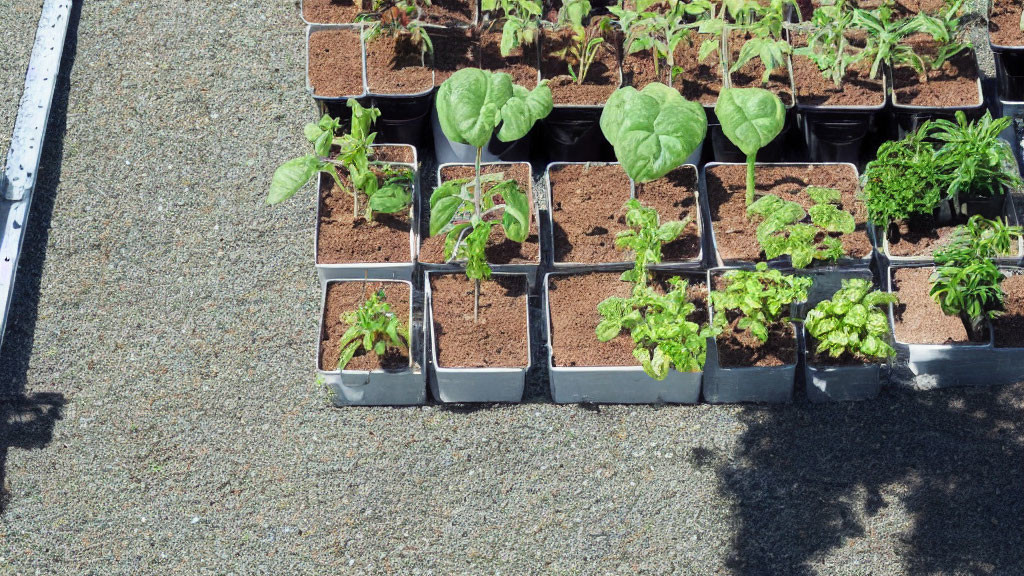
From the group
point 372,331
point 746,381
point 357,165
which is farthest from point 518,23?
point 746,381

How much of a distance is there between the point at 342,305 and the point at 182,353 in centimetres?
86

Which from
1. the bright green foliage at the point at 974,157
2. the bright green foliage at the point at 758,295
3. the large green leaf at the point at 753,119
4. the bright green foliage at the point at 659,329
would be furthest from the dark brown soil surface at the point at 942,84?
the bright green foliage at the point at 659,329

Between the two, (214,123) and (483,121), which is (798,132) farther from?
(214,123)

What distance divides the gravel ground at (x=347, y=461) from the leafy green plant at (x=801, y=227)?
74 cm

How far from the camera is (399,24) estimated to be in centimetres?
567

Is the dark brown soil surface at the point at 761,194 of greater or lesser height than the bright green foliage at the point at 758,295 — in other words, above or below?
above

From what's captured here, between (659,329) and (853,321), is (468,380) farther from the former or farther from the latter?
(853,321)

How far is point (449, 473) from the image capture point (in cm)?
474

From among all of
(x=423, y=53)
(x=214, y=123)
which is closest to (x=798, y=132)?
(x=423, y=53)

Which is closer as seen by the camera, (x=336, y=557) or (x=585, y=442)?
(x=336, y=557)

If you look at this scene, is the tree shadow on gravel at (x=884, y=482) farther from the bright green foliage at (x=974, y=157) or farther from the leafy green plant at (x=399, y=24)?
the leafy green plant at (x=399, y=24)

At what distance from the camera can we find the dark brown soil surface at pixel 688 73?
5.62 meters

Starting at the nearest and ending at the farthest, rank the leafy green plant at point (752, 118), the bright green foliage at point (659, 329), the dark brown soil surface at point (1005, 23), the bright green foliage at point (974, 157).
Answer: the bright green foliage at point (659, 329), the leafy green plant at point (752, 118), the bright green foliage at point (974, 157), the dark brown soil surface at point (1005, 23)

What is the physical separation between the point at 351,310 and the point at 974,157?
2957 millimetres
